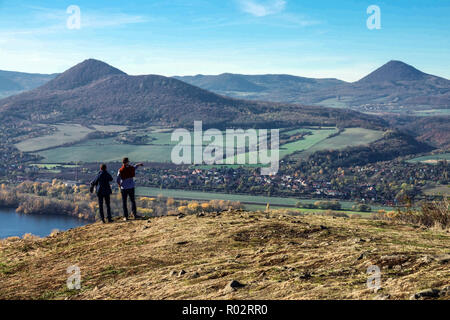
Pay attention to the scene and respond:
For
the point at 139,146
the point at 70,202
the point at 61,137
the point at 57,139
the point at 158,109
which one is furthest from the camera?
the point at 158,109

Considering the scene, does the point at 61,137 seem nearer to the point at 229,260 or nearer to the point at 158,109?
the point at 158,109

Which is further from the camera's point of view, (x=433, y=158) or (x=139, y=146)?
(x=139, y=146)

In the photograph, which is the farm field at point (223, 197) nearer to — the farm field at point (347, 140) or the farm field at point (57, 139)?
the farm field at point (347, 140)

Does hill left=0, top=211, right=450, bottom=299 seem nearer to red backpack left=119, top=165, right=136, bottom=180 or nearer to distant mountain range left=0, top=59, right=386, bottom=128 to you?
red backpack left=119, top=165, right=136, bottom=180

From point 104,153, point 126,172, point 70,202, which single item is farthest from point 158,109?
point 126,172

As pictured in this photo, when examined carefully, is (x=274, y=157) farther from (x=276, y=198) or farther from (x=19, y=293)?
(x=19, y=293)

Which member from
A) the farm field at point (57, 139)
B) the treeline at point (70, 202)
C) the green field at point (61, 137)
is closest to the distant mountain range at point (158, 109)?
the green field at point (61, 137)
